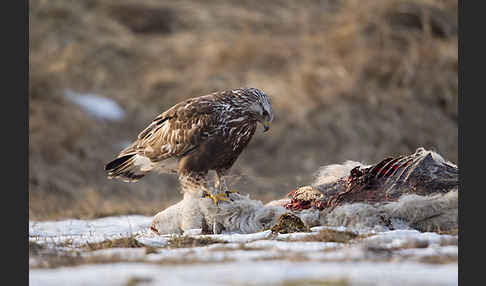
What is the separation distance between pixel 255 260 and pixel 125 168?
2.74 meters

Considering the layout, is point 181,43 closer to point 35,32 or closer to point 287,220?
point 35,32

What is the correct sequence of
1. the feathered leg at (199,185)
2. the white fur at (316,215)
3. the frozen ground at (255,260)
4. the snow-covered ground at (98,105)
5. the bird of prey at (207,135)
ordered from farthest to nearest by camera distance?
the snow-covered ground at (98,105) → the bird of prey at (207,135) → the feathered leg at (199,185) → the white fur at (316,215) → the frozen ground at (255,260)

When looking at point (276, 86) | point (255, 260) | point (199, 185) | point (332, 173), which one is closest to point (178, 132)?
point (199, 185)

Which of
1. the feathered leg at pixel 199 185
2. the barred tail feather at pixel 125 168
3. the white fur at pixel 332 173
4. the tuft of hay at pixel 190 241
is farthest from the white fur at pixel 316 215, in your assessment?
the barred tail feather at pixel 125 168

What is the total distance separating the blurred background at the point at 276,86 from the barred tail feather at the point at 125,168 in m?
4.10

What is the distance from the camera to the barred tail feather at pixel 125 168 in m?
5.41

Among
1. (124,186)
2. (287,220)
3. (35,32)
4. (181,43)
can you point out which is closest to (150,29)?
(181,43)

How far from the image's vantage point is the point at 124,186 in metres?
10.8

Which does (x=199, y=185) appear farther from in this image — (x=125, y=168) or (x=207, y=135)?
(x=125, y=168)

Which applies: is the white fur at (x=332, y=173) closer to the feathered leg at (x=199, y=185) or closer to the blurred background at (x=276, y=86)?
the feathered leg at (x=199, y=185)

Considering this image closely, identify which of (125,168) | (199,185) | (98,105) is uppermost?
(98,105)

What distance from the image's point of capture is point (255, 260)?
2943 mm

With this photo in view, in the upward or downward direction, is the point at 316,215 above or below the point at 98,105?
below

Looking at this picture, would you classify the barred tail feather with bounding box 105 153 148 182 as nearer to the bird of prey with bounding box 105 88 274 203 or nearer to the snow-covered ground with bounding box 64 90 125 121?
the bird of prey with bounding box 105 88 274 203
